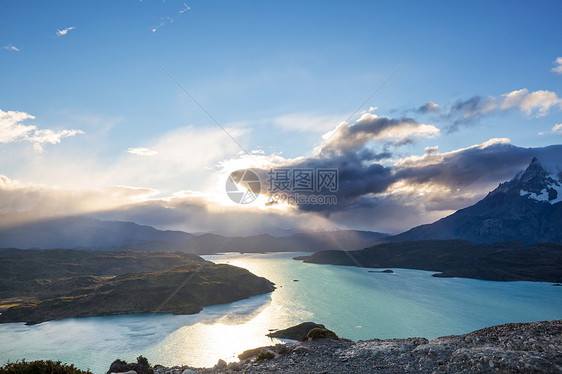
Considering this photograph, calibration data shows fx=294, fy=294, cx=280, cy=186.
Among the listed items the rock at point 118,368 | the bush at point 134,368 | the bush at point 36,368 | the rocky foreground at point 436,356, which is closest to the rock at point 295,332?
the rocky foreground at point 436,356

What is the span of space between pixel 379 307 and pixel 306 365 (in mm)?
107164

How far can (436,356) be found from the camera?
19.2 metres

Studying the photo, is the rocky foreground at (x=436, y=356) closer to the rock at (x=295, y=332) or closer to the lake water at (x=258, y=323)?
the lake water at (x=258, y=323)

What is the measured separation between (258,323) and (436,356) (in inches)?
3019

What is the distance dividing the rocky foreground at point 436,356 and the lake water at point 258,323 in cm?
3470

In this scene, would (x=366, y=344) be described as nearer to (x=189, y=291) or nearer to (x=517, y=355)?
(x=517, y=355)

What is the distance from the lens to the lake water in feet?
211

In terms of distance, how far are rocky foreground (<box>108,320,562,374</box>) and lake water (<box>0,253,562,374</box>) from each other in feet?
114

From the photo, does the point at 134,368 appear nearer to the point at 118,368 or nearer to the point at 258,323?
the point at 118,368

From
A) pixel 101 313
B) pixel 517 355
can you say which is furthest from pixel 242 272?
pixel 517 355

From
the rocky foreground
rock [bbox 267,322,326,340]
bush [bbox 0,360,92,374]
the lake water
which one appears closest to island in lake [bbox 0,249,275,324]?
the lake water

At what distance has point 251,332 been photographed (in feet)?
255

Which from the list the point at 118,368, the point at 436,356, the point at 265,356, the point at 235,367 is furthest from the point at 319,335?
the point at 118,368

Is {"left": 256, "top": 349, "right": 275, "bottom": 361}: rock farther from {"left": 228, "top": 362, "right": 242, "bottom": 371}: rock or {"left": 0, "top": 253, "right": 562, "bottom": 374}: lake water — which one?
{"left": 0, "top": 253, "right": 562, "bottom": 374}: lake water
